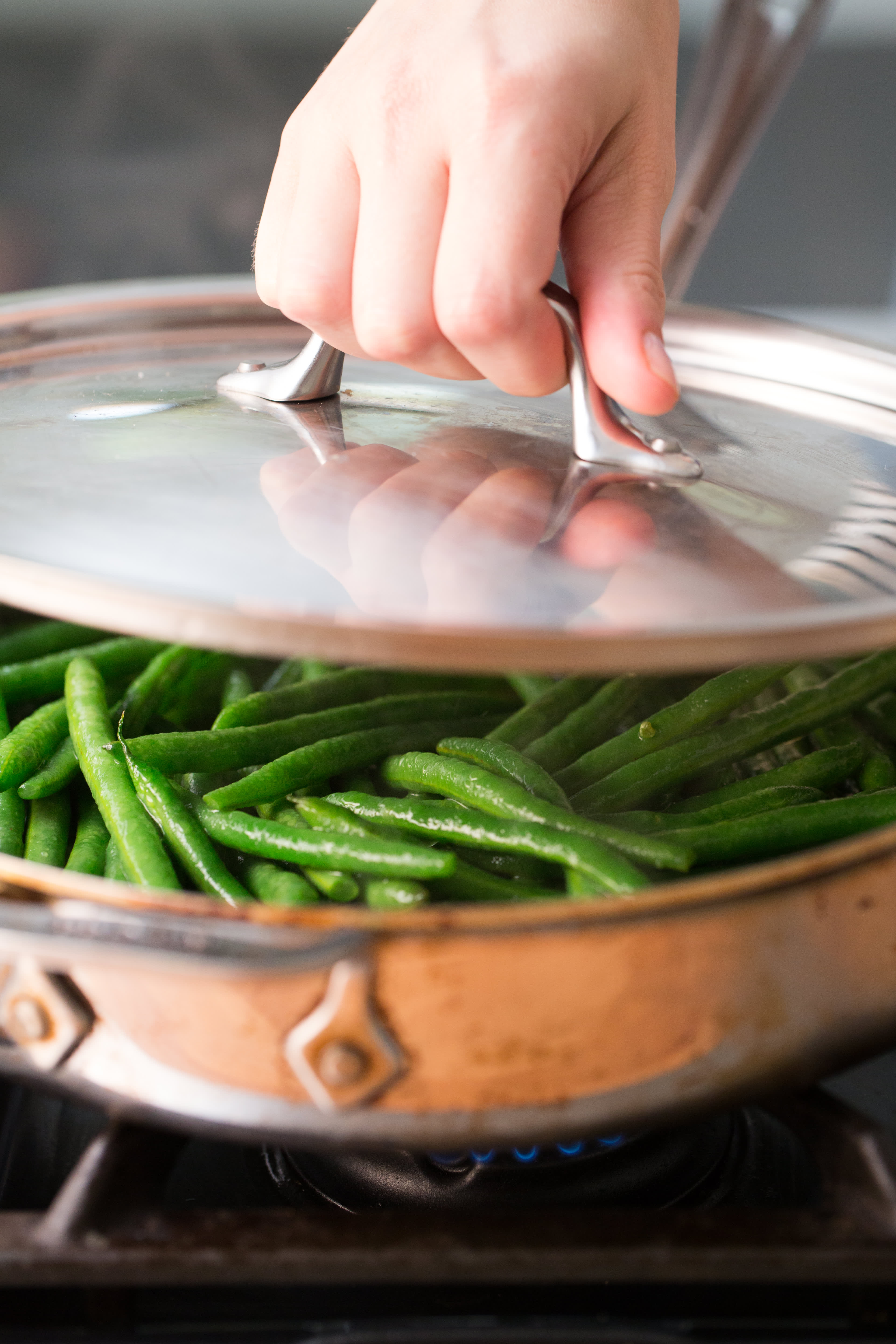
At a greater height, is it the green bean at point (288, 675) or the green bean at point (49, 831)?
the green bean at point (288, 675)

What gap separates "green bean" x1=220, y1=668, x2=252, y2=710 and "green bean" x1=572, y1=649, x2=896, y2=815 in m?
0.44

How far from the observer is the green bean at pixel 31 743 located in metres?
1.11

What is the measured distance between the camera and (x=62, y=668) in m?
1.33

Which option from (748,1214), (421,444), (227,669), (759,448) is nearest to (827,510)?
(759,448)

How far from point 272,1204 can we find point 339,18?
126 inches

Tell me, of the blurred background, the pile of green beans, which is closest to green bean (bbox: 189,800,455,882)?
the pile of green beans

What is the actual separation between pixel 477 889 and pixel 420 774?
0.53 ft

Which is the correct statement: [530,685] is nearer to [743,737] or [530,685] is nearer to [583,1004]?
[743,737]

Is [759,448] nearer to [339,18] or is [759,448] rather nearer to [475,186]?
[475,186]

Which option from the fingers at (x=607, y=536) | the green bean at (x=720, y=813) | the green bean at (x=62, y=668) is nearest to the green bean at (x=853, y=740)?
the green bean at (x=720, y=813)

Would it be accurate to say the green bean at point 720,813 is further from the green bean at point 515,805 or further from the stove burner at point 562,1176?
the stove burner at point 562,1176

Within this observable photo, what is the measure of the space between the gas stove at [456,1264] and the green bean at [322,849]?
235 mm

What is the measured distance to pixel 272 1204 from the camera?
38.9 inches

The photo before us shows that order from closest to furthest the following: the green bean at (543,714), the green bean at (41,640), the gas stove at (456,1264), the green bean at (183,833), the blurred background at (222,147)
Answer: the gas stove at (456,1264)
the green bean at (183,833)
the green bean at (543,714)
the green bean at (41,640)
the blurred background at (222,147)
